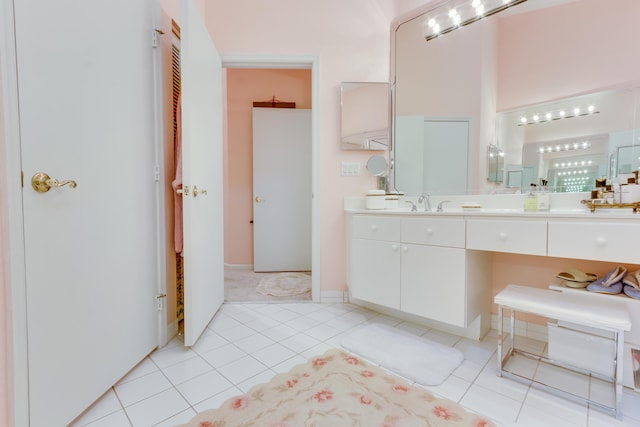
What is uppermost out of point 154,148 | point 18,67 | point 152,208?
point 18,67

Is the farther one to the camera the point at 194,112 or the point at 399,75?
the point at 399,75

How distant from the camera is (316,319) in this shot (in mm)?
2057

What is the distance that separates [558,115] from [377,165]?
1.16 m

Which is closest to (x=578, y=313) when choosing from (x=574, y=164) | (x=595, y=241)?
(x=595, y=241)

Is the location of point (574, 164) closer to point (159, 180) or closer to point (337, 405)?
point (337, 405)

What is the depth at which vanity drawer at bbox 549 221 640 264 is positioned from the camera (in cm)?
110

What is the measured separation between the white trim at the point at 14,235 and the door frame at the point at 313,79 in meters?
1.58

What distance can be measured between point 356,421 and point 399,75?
2.31 meters

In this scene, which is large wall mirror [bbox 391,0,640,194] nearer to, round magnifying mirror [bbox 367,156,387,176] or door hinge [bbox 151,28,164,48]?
round magnifying mirror [bbox 367,156,387,176]

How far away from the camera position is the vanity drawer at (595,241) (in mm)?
1097

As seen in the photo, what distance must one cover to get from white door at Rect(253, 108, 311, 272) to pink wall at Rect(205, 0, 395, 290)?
1.15 m

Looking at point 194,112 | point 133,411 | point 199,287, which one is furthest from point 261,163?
point 133,411

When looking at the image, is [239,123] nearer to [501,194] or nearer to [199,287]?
[199,287]

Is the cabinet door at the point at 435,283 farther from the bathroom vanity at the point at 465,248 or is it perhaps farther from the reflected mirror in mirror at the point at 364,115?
the reflected mirror in mirror at the point at 364,115
